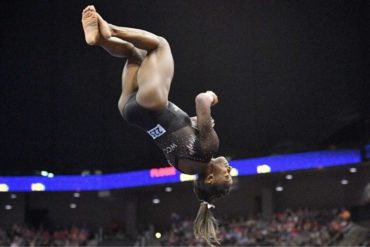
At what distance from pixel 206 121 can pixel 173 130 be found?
311 millimetres

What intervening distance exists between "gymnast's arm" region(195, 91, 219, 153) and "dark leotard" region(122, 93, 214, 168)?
1.3 inches

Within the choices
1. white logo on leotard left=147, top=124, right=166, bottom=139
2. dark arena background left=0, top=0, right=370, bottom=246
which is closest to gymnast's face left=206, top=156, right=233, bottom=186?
white logo on leotard left=147, top=124, right=166, bottom=139

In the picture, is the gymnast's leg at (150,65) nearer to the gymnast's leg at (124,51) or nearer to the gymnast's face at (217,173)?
the gymnast's leg at (124,51)

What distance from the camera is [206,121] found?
388 centimetres

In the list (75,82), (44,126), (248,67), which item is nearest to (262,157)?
(248,67)

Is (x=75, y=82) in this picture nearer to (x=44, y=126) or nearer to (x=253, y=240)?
(x=44, y=126)

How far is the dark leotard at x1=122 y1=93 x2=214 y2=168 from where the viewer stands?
3.99 metres

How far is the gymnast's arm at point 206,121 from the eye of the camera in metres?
3.85

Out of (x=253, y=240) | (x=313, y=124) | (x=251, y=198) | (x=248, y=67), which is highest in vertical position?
(x=248, y=67)

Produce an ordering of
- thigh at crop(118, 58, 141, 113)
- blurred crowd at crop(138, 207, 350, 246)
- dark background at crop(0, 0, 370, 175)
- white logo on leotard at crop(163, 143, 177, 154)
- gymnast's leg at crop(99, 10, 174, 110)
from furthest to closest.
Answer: dark background at crop(0, 0, 370, 175) < blurred crowd at crop(138, 207, 350, 246) < thigh at crop(118, 58, 141, 113) < white logo on leotard at crop(163, 143, 177, 154) < gymnast's leg at crop(99, 10, 174, 110)

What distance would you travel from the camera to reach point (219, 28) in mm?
14773

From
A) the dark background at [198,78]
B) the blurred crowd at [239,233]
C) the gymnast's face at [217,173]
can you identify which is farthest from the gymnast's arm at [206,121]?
the dark background at [198,78]

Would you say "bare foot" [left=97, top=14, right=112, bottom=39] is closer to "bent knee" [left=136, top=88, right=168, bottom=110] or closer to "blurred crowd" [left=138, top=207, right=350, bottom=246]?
"bent knee" [left=136, top=88, right=168, bottom=110]

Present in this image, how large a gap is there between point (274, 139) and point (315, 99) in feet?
6.02
